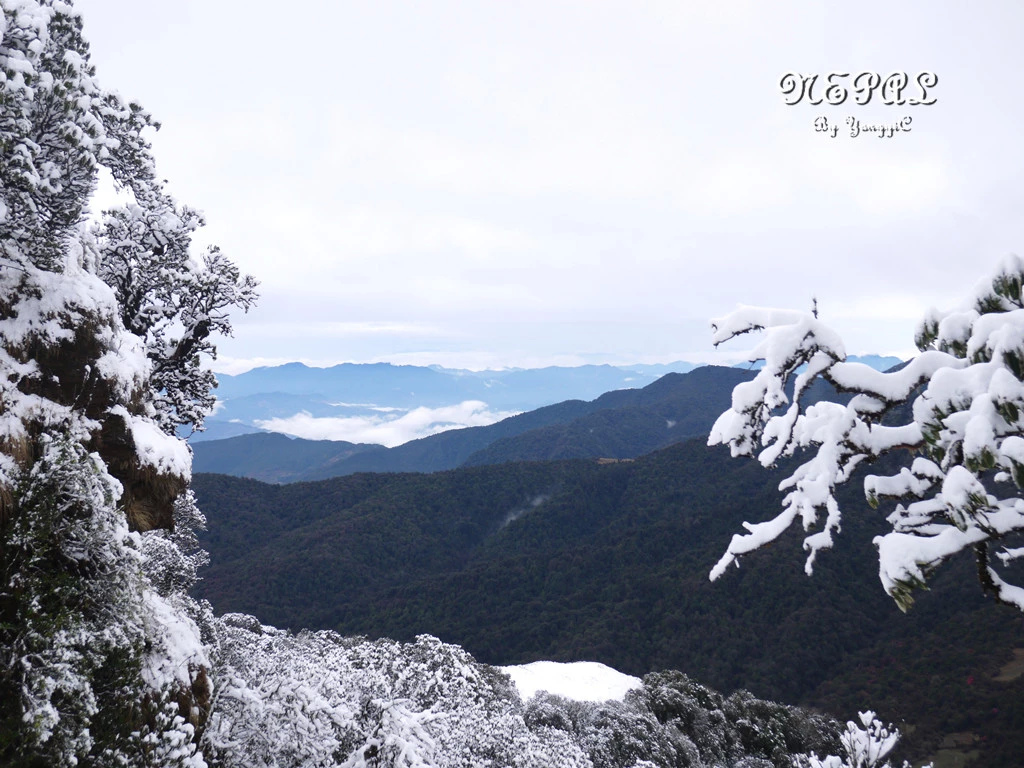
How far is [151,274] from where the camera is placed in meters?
11.9

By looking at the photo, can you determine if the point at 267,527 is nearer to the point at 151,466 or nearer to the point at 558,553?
the point at 558,553

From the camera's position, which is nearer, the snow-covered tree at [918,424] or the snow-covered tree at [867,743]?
the snow-covered tree at [918,424]

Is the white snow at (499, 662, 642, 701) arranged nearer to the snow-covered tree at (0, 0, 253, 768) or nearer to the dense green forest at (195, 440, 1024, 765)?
the dense green forest at (195, 440, 1024, 765)

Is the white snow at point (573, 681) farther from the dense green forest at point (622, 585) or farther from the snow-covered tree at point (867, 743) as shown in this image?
the dense green forest at point (622, 585)

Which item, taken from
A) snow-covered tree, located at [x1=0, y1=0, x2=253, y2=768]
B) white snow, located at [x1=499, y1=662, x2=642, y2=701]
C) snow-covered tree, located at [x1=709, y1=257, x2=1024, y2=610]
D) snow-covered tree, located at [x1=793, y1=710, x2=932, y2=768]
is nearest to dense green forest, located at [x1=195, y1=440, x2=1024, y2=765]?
white snow, located at [x1=499, y1=662, x2=642, y2=701]

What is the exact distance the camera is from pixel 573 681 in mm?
38844

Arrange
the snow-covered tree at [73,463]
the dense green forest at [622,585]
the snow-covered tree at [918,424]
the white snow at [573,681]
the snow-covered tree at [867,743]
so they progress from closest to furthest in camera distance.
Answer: the snow-covered tree at [918,424] < the snow-covered tree at [73,463] < the snow-covered tree at [867,743] < the white snow at [573,681] < the dense green forest at [622,585]

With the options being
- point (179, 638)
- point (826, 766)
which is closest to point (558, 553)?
point (826, 766)

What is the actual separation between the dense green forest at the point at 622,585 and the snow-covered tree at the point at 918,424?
144ft

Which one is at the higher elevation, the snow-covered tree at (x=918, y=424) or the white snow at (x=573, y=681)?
the snow-covered tree at (x=918, y=424)

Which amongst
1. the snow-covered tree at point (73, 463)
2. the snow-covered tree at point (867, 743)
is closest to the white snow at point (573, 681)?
the snow-covered tree at point (867, 743)

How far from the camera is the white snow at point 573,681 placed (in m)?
34.7

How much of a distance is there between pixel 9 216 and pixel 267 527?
124544 millimetres

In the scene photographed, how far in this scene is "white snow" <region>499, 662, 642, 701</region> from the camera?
34.7 m
